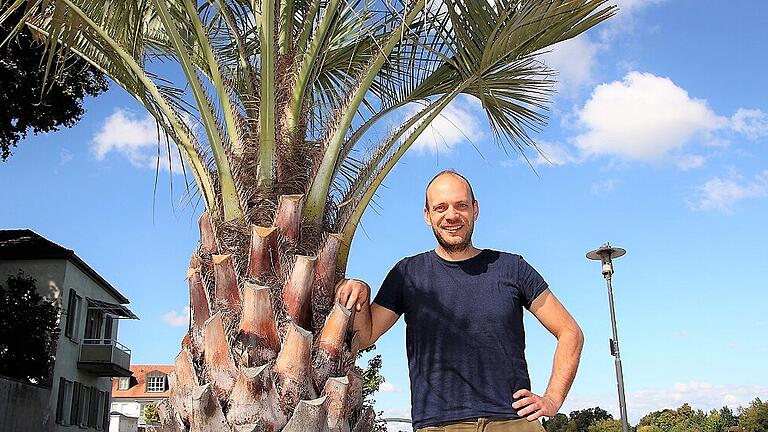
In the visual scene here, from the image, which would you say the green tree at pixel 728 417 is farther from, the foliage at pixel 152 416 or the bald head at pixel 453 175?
the bald head at pixel 453 175

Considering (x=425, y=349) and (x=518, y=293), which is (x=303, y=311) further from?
(x=518, y=293)

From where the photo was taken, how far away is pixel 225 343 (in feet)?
10.3

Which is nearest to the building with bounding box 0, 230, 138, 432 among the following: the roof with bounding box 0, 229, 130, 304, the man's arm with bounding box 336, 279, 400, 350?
the roof with bounding box 0, 229, 130, 304

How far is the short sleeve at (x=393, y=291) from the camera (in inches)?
122

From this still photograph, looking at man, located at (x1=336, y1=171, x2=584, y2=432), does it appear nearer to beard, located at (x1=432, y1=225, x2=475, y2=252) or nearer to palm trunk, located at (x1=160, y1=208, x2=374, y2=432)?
beard, located at (x1=432, y1=225, x2=475, y2=252)

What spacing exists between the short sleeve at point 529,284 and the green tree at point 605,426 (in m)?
35.3

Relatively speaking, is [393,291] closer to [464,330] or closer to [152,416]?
[464,330]

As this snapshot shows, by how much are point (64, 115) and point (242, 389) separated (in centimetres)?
1091

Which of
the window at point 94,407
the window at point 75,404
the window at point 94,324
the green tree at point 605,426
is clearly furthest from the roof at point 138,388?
the green tree at point 605,426

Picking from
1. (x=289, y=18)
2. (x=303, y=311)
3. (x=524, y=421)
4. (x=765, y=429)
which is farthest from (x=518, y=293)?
(x=765, y=429)

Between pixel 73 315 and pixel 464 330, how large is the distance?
896 inches

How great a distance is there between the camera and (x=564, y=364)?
2.94 meters

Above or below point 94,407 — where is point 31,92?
above

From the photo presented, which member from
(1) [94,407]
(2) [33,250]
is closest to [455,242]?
(2) [33,250]
